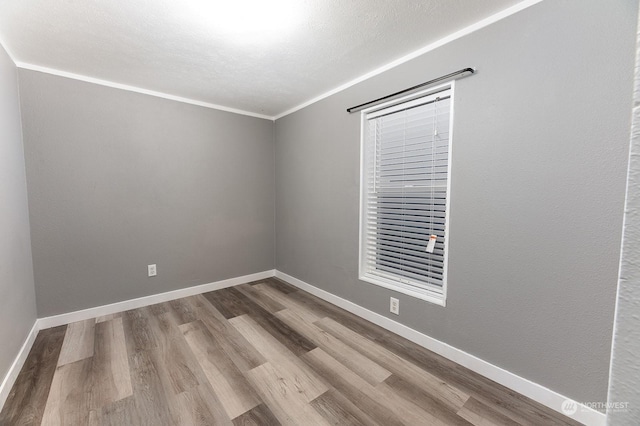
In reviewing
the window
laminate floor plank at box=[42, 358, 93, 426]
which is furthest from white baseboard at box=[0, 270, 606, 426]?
the window

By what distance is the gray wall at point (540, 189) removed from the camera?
4.25 feet

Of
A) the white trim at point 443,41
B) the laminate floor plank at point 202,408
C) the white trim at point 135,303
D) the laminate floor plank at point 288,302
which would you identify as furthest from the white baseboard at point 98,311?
the white trim at point 443,41

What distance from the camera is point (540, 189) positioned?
148 cm

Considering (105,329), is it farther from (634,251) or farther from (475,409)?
(634,251)

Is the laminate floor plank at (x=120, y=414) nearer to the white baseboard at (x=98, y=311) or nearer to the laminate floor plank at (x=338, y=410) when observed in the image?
the white baseboard at (x=98, y=311)

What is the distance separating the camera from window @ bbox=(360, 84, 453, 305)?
6.46ft

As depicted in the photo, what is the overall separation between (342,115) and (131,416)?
2.76m

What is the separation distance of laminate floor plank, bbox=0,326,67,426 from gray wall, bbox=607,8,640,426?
2.35 m

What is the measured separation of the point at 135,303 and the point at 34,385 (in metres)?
1.10

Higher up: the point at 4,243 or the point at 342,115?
the point at 342,115

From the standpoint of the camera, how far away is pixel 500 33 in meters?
1.59

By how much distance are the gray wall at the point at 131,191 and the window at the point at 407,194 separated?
5.65 ft

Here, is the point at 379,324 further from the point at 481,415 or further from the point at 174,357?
the point at 174,357

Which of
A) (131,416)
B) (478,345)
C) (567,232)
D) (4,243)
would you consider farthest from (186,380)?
(567,232)
